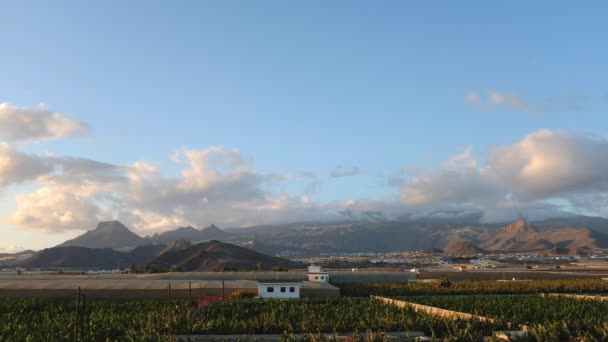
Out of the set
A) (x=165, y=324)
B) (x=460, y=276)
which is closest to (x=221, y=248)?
(x=460, y=276)

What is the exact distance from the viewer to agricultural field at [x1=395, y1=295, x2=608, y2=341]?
2711cm

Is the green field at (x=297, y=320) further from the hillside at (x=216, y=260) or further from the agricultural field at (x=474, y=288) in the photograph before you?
the hillside at (x=216, y=260)

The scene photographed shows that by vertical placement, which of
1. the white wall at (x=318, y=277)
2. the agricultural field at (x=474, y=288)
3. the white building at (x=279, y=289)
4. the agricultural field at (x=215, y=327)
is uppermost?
the agricultural field at (x=215, y=327)

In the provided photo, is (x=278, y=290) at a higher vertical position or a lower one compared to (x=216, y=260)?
higher

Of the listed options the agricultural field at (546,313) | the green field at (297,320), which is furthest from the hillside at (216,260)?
the agricultural field at (546,313)

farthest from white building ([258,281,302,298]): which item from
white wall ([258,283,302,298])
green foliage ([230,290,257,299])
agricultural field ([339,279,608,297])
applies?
agricultural field ([339,279,608,297])

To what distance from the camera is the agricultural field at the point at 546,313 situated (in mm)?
27109

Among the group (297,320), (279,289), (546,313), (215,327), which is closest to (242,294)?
(279,289)

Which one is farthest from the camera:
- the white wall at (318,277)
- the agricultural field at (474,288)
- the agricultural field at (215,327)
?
the white wall at (318,277)

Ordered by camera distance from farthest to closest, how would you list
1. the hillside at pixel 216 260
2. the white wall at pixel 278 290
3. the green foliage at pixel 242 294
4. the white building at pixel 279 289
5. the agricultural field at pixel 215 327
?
the hillside at pixel 216 260 < the white building at pixel 279 289 < the white wall at pixel 278 290 < the green foliage at pixel 242 294 < the agricultural field at pixel 215 327

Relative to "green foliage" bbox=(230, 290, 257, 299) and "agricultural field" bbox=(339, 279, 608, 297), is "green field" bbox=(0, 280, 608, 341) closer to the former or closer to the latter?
"green foliage" bbox=(230, 290, 257, 299)

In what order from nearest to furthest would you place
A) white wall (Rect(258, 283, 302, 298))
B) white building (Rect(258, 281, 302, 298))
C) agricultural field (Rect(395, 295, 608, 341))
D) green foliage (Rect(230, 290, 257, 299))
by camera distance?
agricultural field (Rect(395, 295, 608, 341)), green foliage (Rect(230, 290, 257, 299)), white wall (Rect(258, 283, 302, 298)), white building (Rect(258, 281, 302, 298))

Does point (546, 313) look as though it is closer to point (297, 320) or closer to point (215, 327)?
point (297, 320)

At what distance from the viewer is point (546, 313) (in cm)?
4038
